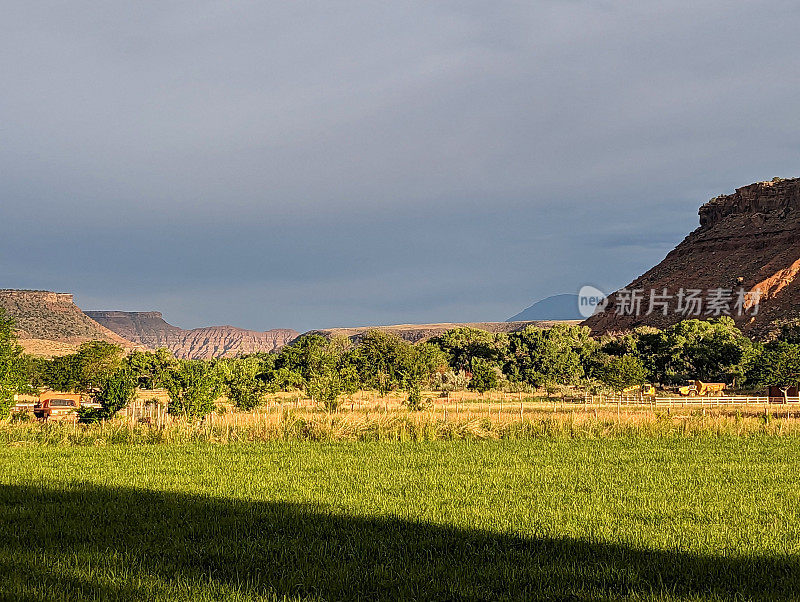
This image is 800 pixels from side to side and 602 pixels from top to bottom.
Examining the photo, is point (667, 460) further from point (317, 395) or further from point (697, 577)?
point (317, 395)

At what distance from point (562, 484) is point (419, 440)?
395 inches

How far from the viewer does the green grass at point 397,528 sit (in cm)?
776

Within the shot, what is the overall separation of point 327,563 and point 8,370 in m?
21.9

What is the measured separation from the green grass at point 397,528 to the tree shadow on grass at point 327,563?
0.03m

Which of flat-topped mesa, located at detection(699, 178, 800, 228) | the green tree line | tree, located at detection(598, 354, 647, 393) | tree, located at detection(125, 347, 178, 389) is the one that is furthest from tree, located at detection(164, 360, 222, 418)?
flat-topped mesa, located at detection(699, 178, 800, 228)

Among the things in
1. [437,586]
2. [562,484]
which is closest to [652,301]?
[562,484]

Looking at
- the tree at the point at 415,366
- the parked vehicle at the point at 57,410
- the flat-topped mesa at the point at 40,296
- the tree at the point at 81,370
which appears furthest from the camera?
the flat-topped mesa at the point at 40,296

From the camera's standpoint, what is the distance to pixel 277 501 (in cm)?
1295

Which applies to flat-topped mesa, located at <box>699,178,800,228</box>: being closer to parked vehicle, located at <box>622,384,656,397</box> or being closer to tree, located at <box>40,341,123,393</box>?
parked vehicle, located at <box>622,384,656,397</box>

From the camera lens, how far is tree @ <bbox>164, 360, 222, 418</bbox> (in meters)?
32.9

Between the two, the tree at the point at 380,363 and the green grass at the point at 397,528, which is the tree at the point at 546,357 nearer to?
the tree at the point at 380,363

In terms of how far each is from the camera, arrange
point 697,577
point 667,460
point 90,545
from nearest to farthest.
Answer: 1. point 697,577
2. point 90,545
3. point 667,460

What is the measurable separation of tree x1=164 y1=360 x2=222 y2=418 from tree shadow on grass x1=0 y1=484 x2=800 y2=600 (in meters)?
21.4

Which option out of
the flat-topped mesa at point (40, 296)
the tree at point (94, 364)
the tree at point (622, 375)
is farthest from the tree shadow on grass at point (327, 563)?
the flat-topped mesa at point (40, 296)
